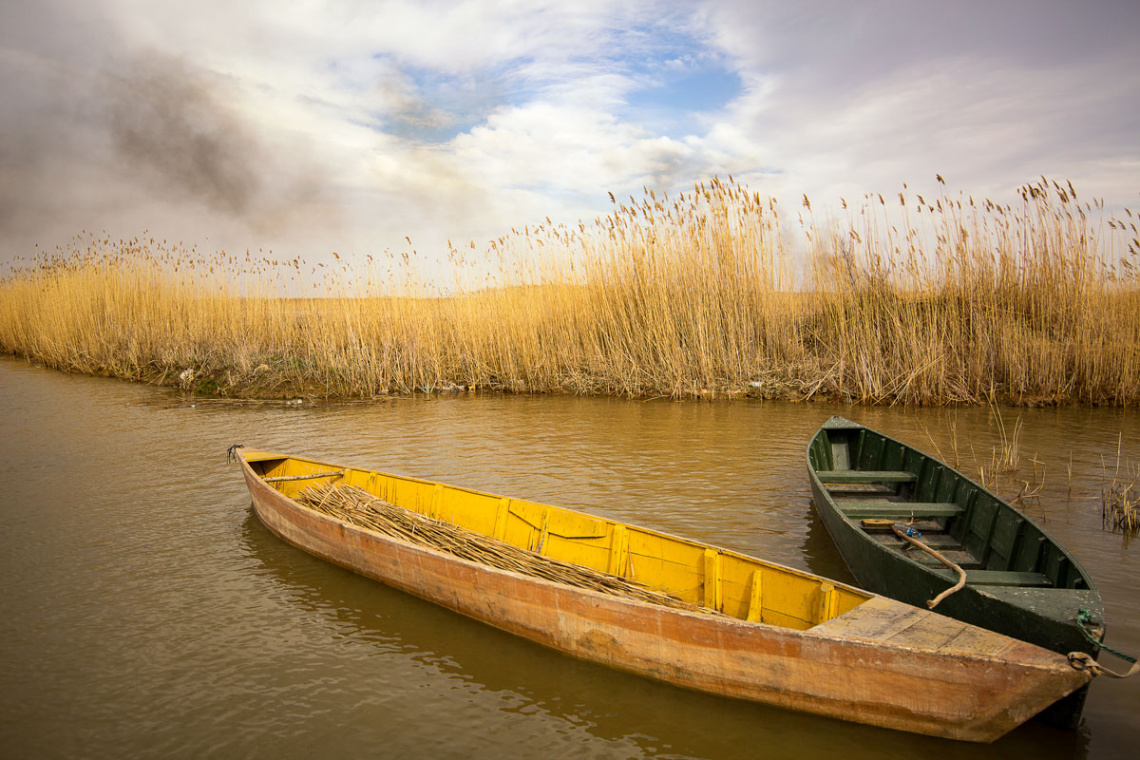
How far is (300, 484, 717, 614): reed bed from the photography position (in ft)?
11.4

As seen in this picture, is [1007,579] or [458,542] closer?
[1007,579]

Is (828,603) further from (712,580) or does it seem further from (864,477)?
(864,477)

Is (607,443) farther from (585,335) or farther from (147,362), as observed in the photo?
(147,362)

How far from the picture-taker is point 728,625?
8.75 ft

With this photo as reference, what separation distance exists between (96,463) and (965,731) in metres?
7.60

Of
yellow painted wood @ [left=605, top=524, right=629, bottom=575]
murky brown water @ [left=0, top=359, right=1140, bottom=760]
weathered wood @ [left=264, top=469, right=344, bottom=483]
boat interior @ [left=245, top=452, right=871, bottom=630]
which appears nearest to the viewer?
murky brown water @ [left=0, top=359, right=1140, bottom=760]

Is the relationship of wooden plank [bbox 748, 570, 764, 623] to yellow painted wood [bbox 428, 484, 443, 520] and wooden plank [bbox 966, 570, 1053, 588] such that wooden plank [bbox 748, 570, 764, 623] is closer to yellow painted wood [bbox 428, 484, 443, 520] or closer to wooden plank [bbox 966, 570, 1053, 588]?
wooden plank [bbox 966, 570, 1053, 588]

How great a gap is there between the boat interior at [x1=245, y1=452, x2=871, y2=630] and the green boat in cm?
44

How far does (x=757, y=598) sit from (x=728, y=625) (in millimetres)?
545

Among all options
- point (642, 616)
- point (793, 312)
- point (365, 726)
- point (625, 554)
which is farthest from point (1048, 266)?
point (365, 726)

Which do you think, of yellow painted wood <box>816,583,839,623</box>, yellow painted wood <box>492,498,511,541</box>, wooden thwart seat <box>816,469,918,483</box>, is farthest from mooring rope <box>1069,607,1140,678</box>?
yellow painted wood <box>492,498,511,541</box>

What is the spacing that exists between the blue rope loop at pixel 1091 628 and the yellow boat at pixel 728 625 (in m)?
0.14

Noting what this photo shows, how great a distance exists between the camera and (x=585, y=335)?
11.2 metres

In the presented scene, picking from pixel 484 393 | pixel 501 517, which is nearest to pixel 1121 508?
pixel 501 517
